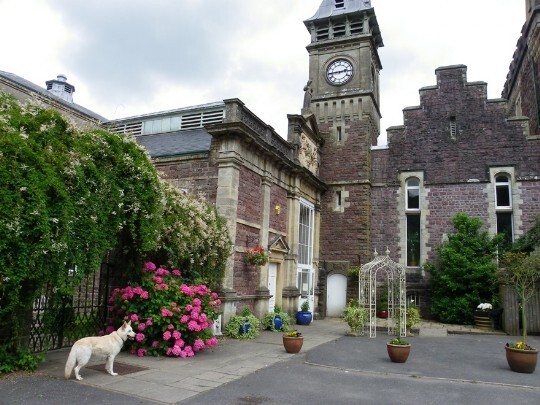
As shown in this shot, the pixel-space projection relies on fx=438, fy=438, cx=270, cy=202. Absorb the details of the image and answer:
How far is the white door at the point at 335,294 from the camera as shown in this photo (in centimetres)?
1891

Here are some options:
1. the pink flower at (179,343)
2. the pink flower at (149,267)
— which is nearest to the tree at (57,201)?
the pink flower at (149,267)

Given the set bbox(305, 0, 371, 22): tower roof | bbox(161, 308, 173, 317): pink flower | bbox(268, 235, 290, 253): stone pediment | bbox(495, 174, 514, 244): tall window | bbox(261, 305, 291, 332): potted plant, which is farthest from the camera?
bbox(305, 0, 371, 22): tower roof

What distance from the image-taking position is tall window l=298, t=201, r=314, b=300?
17.4 meters

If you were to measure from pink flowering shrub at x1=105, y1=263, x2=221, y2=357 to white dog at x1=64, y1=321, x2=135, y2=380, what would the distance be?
1510 millimetres

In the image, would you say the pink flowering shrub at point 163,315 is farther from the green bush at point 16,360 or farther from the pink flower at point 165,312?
the green bush at point 16,360

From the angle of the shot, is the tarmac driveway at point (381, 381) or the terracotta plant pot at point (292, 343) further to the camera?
the terracotta plant pot at point (292, 343)

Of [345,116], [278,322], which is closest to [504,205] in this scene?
[345,116]

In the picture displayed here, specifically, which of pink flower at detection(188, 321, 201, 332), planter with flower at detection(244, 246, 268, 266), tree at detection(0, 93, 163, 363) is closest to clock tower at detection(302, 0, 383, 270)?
planter with flower at detection(244, 246, 268, 266)

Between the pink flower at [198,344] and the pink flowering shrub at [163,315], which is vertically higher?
the pink flowering shrub at [163,315]

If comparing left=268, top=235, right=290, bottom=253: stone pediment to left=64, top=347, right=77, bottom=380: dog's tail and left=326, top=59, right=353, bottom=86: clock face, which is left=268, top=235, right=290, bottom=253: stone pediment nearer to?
left=64, top=347, right=77, bottom=380: dog's tail

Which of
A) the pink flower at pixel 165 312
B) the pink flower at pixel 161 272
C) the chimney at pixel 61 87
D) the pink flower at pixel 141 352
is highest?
the chimney at pixel 61 87

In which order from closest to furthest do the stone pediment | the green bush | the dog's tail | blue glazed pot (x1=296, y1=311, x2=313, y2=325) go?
the dog's tail
the green bush
the stone pediment
blue glazed pot (x1=296, y1=311, x2=313, y2=325)

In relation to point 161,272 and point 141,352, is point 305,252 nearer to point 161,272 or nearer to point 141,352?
point 161,272

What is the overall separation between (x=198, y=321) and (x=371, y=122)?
541 inches
